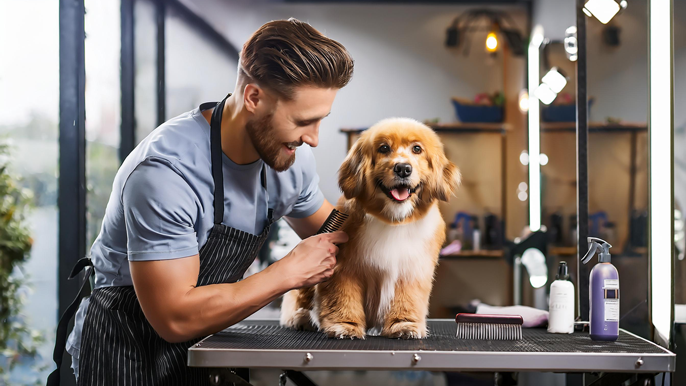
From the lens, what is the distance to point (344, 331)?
4.92 ft

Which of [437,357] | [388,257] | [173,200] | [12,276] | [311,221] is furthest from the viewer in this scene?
[12,276]

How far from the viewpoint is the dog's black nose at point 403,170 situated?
1.53 meters

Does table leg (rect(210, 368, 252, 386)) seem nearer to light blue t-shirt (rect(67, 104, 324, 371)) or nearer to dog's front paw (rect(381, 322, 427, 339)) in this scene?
light blue t-shirt (rect(67, 104, 324, 371))

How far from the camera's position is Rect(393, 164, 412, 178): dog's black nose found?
1527 millimetres

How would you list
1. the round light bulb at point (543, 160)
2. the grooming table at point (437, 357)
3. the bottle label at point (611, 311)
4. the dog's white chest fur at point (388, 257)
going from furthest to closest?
the round light bulb at point (543, 160)
the dog's white chest fur at point (388, 257)
the bottle label at point (611, 311)
the grooming table at point (437, 357)

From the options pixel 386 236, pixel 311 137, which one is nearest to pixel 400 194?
pixel 386 236

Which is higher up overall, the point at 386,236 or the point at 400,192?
the point at 400,192

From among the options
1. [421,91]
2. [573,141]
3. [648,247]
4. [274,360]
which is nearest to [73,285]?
[274,360]

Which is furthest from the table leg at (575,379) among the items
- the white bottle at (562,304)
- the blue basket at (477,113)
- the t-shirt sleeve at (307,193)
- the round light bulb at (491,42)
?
the round light bulb at (491,42)

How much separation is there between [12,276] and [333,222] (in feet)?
7.65

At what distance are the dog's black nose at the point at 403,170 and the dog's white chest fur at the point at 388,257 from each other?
0.17 meters

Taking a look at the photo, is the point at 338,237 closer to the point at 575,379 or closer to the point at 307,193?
the point at 307,193

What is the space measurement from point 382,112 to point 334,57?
203 cm

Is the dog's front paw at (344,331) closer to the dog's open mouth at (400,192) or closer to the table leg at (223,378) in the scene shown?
the table leg at (223,378)
